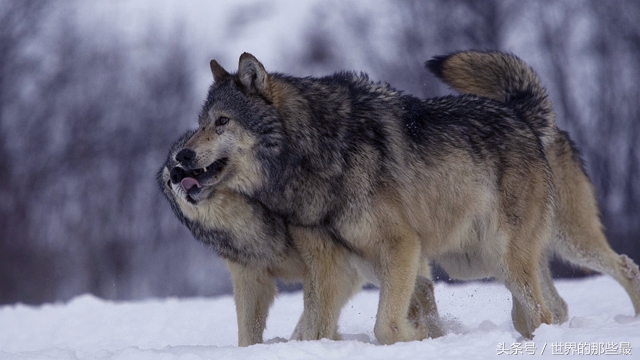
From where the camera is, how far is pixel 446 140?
6.20m

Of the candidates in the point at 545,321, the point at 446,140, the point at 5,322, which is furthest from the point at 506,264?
the point at 5,322

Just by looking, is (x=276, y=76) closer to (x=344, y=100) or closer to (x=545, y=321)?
(x=344, y=100)

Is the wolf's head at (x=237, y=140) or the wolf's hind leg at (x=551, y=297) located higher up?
the wolf's head at (x=237, y=140)

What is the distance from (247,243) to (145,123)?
1592cm

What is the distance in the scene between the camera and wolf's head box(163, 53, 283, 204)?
5.53m

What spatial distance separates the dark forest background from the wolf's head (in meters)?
10.7

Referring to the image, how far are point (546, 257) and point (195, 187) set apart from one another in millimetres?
3258

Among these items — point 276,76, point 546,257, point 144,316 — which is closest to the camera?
point 276,76

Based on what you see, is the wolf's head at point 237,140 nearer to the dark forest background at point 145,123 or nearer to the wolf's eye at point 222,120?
the wolf's eye at point 222,120

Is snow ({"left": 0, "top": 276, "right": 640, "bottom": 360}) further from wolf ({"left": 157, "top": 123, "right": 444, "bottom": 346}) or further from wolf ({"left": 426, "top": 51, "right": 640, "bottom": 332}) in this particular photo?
wolf ({"left": 426, "top": 51, "right": 640, "bottom": 332})

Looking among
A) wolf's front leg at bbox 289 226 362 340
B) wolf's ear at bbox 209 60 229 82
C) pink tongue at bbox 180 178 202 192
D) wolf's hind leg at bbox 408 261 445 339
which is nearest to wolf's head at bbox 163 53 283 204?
pink tongue at bbox 180 178 202 192

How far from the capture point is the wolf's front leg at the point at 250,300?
6.37m

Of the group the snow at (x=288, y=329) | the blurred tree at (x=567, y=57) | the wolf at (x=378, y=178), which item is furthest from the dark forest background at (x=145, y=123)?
the wolf at (x=378, y=178)

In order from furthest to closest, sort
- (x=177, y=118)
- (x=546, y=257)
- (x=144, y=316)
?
(x=177, y=118)
(x=144, y=316)
(x=546, y=257)
